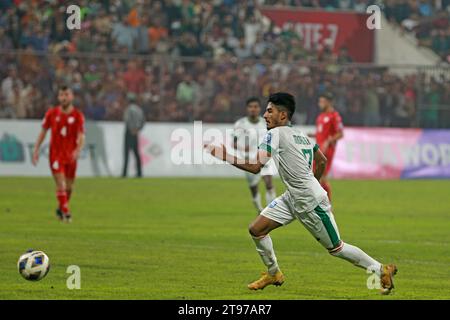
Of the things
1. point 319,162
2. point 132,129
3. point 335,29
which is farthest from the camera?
Result: point 335,29

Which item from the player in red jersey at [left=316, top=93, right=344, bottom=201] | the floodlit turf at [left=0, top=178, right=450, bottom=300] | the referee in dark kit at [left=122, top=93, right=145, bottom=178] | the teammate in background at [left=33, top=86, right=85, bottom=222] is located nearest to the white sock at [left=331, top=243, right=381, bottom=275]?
the floodlit turf at [left=0, top=178, right=450, bottom=300]

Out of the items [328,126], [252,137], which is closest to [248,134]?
[252,137]

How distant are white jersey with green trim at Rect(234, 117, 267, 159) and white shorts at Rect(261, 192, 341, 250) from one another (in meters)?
11.1

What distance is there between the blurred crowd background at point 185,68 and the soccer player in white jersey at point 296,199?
2132 cm

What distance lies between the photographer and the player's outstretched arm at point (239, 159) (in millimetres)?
10656

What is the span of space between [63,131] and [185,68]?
47.7 ft

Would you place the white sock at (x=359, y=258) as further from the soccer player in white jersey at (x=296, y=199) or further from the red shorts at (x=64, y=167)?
the red shorts at (x=64, y=167)

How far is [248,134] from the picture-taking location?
2311cm

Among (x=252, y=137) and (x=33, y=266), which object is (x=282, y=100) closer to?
(x=33, y=266)

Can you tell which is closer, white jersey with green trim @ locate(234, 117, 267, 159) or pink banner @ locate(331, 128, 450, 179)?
white jersey with green trim @ locate(234, 117, 267, 159)

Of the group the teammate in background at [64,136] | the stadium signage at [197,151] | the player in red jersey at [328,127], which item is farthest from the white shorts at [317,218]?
the stadium signage at [197,151]

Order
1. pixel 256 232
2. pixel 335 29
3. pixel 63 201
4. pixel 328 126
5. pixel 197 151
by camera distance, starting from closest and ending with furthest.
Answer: pixel 256 232 → pixel 63 201 → pixel 328 126 → pixel 197 151 → pixel 335 29

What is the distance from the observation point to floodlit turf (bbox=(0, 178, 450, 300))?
1204 cm

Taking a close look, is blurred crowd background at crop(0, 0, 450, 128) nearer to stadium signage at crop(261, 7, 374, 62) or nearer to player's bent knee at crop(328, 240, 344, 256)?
stadium signage at crop(261, 7, 374, 62)
